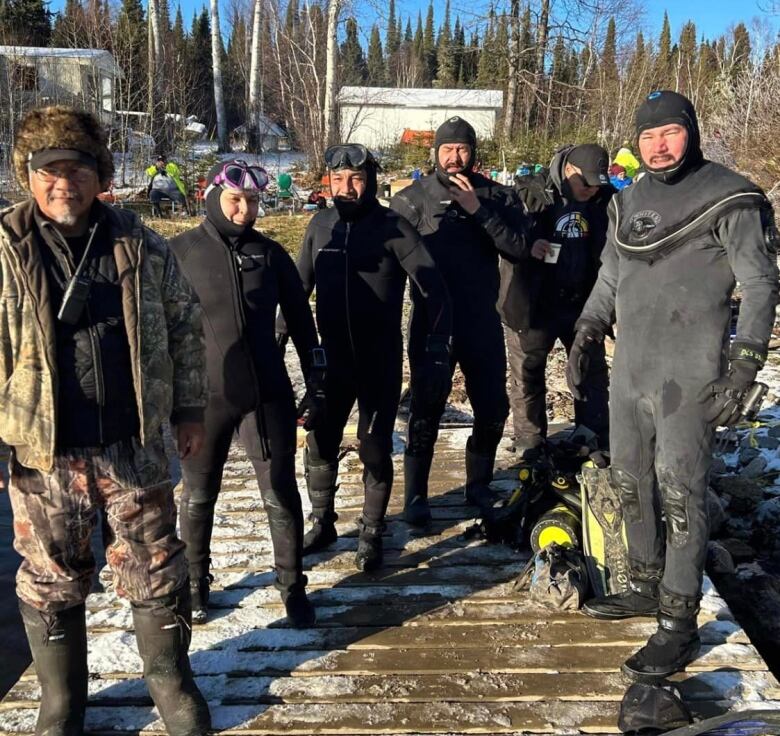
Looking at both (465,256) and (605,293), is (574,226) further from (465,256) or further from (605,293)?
(605,293)

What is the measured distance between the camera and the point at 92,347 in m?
2.11

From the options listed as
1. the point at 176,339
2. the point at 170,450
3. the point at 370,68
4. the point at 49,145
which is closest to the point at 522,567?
the point at 176,339

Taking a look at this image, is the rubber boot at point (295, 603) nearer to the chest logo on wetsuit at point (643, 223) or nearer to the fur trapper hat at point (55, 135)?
the fur trapper hat at point (55, 135)

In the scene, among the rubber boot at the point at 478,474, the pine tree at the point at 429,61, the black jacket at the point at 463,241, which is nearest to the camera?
the black jacket at the point at 463,241

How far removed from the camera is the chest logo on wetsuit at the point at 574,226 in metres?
4.41

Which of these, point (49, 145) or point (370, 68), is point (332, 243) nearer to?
point (49, 145)

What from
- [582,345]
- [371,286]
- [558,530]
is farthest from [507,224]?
[558,530]

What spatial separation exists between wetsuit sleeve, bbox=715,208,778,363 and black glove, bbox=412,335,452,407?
1316 mm

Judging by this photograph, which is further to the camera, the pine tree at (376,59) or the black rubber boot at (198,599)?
the pine tree at (376,59)

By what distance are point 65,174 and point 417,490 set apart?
8.19 ft

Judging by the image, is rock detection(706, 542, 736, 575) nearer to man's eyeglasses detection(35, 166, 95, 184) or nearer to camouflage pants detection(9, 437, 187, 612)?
camouflage pants detection(9, 437, 187, 612)

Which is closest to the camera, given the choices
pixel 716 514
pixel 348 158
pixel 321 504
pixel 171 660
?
pixel 171 660

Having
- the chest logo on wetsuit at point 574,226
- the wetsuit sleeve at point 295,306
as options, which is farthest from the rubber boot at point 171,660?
the chest logo on wetsuit at point 574,226

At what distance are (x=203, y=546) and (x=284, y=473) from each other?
50cm
